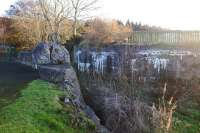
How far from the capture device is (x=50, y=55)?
15.2 meters

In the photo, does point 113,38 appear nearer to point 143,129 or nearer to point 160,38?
point 160,38

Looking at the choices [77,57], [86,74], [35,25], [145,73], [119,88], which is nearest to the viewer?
[119,88]

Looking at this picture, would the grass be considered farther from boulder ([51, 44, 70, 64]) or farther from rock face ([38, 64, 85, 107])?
boulder ([51, 44, 70, 64])

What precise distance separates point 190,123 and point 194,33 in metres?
7.52

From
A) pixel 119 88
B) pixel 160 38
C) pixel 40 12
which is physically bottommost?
pixel 119 88

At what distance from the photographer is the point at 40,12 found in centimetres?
3181

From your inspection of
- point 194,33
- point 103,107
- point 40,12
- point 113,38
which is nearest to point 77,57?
point 113,38

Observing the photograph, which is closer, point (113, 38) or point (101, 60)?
point (101, 60)

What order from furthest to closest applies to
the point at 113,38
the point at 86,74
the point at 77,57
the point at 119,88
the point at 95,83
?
→ 1. the point at 113,38
2. the point at 77,57
3. the point at 86,74
4. the point at 95,83
5. the point at 119,88

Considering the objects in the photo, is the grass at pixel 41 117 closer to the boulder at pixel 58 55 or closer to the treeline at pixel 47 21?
the boulder at pixel 58 55

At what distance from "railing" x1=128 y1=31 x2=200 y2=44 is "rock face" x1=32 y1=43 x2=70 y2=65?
19.3 ft

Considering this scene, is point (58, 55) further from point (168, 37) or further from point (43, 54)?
point (168, 37)

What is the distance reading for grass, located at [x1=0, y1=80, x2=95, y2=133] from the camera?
7.36 metres

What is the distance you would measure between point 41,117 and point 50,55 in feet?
23.9
